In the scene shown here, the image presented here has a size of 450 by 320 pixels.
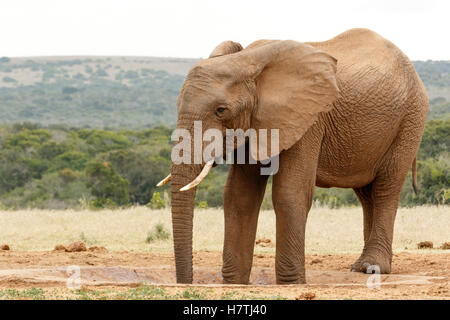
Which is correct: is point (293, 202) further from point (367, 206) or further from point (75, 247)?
point (75, 247)

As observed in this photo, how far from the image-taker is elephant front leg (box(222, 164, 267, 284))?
323 inches

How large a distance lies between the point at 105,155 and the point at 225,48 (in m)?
22.5

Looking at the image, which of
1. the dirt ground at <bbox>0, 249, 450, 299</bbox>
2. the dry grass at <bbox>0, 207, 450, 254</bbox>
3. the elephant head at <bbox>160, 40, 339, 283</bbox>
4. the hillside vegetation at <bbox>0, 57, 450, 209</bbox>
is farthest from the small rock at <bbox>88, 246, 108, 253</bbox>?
the hillside vegetation at <bbox>0, 57, 450, 209</bbox>

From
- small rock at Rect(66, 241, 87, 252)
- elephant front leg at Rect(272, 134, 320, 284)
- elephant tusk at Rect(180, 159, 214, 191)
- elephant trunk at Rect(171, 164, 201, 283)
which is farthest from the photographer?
small rock at Rect(66, 241, 87, 252)

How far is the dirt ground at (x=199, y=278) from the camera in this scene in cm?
627

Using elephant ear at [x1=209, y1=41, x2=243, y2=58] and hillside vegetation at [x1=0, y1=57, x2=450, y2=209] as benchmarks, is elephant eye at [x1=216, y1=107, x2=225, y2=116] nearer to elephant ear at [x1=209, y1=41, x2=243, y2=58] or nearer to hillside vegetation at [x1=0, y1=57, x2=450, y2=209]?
elephant ear at [x1=209, y1=41, x2=243, y2=58]

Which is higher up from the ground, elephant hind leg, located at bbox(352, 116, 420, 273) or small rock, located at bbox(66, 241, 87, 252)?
elephant hind leg, located at bbox(352, 116, 420, 273)

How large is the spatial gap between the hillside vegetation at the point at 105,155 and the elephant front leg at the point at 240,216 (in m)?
8.66

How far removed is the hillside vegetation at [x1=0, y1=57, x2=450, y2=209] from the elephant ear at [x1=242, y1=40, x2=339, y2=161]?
9.68m

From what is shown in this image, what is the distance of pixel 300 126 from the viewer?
24.5 ft

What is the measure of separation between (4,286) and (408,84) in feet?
15.5

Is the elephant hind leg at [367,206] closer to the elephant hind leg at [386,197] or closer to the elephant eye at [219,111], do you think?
the elephant hind leg at [386,197]
